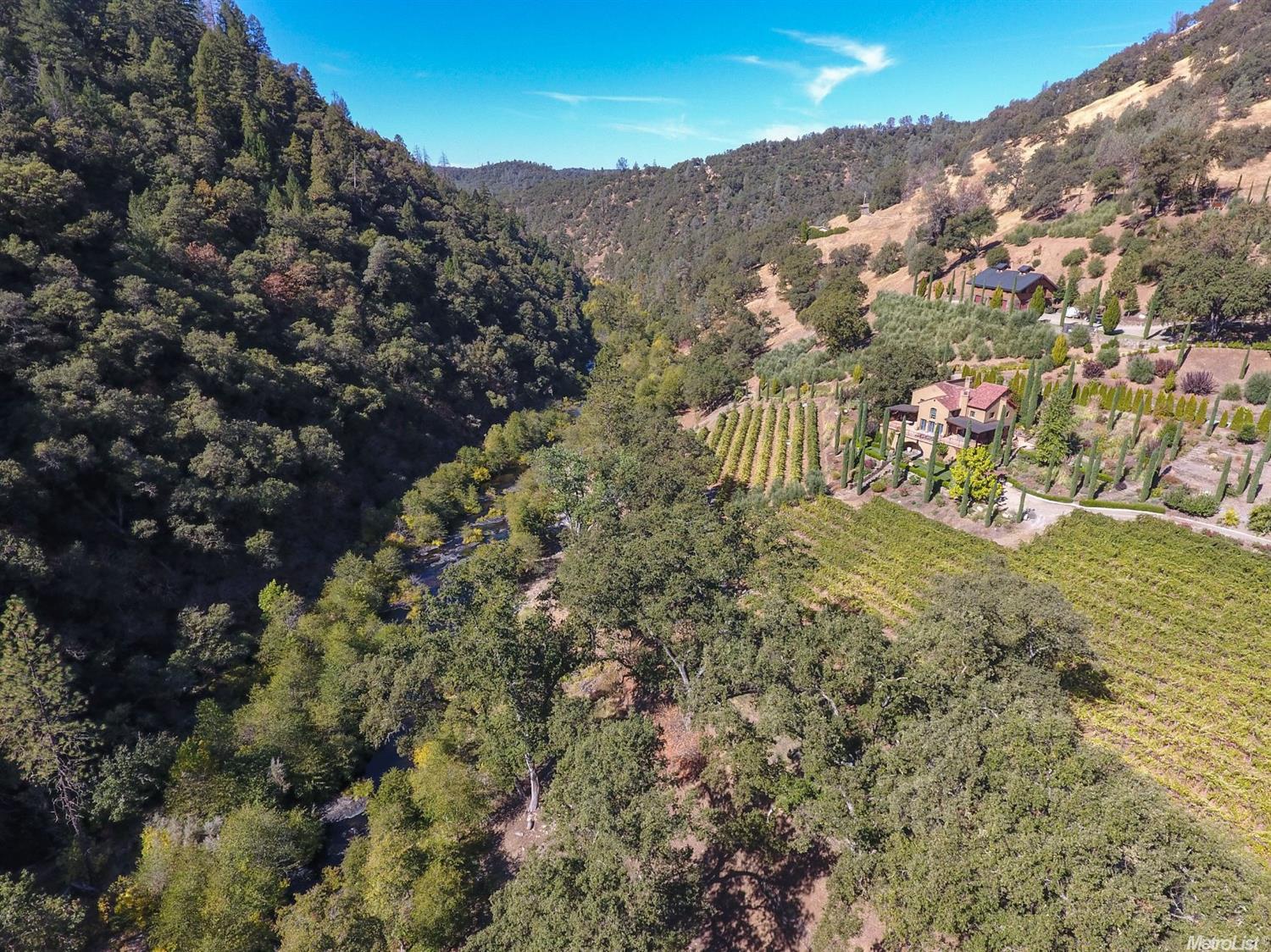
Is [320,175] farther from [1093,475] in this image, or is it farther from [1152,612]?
[1152,612]

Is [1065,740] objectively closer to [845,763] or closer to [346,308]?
[845,763]

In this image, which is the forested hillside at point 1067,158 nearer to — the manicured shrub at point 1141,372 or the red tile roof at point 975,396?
the manicured shrub at point 1141,372

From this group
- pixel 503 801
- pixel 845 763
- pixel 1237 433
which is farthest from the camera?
pixel 1237 433

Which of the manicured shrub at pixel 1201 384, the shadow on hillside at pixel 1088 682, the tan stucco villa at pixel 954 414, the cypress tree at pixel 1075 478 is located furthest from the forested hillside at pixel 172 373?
the manicured shrub at pixel 1201 384

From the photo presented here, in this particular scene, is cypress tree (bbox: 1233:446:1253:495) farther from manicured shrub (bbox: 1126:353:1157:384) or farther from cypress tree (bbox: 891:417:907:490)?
cypress tree (bbox: 891:417:907:490)

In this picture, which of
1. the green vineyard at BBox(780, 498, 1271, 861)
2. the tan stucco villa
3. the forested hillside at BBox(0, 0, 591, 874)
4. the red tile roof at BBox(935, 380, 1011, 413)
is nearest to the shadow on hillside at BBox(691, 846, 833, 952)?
the green vineyard at BBox(780, 498, 1271, 861)

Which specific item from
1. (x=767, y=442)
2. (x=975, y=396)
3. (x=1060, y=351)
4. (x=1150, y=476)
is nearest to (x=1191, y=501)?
(x=1150, y=476)

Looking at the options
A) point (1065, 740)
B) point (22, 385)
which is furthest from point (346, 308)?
point (1065, 740)
